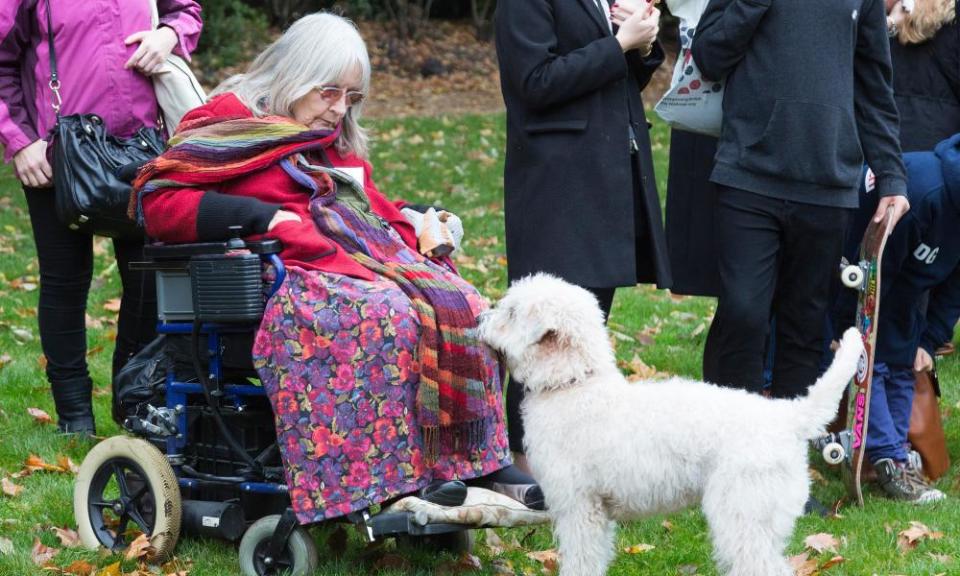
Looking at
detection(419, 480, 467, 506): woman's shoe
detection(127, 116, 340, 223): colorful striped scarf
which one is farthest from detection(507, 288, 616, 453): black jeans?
detection(127, 116, 340, 223): colorful striped scarf

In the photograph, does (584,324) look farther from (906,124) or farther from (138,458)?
(906,124)

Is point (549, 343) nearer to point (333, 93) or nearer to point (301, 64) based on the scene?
point (333, 93)

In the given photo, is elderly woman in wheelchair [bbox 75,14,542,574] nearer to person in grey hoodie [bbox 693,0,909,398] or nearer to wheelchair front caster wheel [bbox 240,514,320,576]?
wheelchair front caster wheel [bbox 240,514,320,576]

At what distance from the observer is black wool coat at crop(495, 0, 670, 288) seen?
4.59 meters

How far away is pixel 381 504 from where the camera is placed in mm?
3906

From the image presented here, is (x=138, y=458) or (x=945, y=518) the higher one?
(x=138, y=458)

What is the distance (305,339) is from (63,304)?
6.68ft

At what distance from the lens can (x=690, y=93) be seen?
4.96 metres

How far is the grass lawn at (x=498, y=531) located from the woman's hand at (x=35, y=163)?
117 cm

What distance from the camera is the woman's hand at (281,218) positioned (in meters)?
4.00

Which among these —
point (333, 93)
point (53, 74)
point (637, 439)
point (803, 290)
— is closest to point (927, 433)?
point (803, 290)

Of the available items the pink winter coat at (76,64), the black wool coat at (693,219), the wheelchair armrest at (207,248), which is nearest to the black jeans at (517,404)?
the black wool coat at (693,219)

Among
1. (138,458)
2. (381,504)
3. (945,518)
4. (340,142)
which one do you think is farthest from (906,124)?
(138,458)

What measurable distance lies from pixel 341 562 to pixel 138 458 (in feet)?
2.51
